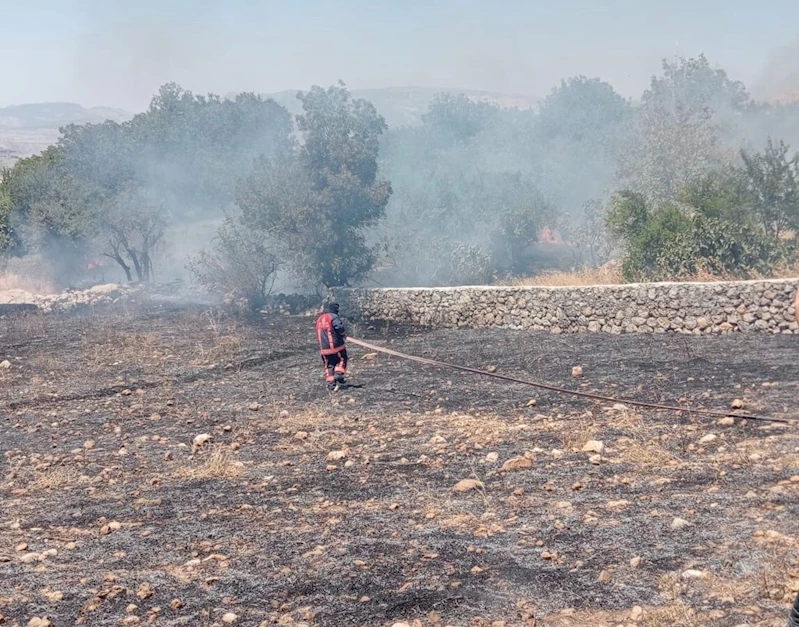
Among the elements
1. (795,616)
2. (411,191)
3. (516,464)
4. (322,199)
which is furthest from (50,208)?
(795,616)

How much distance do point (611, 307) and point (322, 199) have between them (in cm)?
1186

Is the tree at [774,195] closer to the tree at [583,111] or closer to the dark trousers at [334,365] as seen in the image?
the dark trousers at [334,365]

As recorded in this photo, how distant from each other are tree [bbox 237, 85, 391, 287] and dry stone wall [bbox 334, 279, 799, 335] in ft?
15.3

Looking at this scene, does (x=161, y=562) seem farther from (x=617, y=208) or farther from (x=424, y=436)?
(x=617, y=208)

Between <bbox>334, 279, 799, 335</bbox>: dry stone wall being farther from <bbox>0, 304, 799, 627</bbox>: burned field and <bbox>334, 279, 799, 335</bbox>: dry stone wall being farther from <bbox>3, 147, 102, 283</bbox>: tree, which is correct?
<bbox>3, 147, 102, 283</bbox>: tree

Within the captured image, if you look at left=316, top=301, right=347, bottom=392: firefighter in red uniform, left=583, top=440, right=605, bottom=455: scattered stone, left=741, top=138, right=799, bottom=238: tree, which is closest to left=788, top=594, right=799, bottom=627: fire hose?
left=583, top=440, right=605, bottom=455: scattered stone

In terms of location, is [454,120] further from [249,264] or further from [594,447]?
[594,447]

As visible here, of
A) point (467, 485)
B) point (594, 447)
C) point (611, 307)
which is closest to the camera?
point (467, 485)

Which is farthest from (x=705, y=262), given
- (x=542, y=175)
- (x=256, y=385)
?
(x=542, y=175)

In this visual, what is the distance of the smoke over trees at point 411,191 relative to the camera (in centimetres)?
2087

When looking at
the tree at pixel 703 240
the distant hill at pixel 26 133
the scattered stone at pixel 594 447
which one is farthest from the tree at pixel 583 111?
the distant hill at pixel 26 133

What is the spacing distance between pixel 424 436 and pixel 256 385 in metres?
5.22

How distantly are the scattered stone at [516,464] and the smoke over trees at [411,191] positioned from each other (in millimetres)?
12911

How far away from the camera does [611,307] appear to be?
18.0 m
